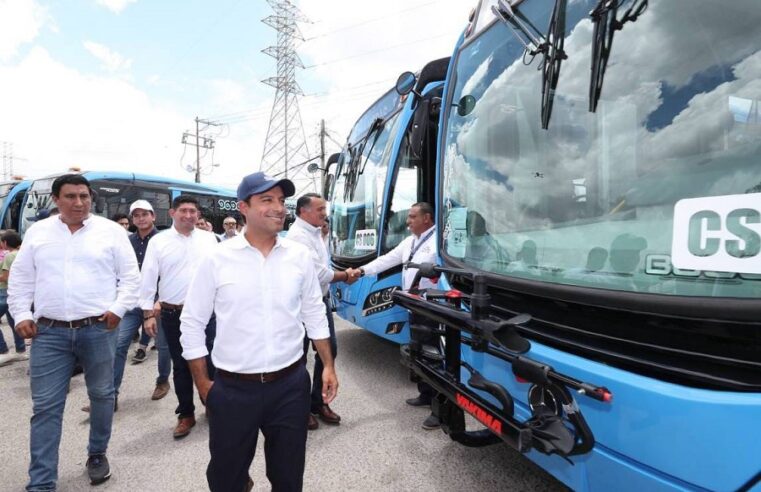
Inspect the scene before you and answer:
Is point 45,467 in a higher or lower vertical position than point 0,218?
lower

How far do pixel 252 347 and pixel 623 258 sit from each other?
5.11 feet

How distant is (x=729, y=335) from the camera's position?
1.14 m

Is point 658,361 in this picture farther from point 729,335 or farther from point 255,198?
point 255,198

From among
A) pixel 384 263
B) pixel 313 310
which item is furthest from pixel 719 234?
pixel 384 263

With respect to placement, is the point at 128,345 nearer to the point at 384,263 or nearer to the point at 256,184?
the point at 384,263

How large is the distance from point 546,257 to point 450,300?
1.65 ft

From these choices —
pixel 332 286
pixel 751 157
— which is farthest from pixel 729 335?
pixel 332 286

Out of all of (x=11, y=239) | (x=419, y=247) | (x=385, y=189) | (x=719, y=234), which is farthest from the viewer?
(x=11, y=239)

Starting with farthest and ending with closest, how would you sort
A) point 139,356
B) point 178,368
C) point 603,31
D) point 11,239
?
point 139,356, point 11,239, point 178,368, point 603,31

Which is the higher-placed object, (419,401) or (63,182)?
(63,182)

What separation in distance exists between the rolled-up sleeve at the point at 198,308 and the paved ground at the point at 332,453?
137 cm

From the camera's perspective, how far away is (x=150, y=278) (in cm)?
360

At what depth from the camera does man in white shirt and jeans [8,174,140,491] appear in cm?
257

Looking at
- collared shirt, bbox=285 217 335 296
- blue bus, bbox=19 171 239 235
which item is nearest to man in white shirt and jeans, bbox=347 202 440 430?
collared shirt, bbox=285 217 335 296
